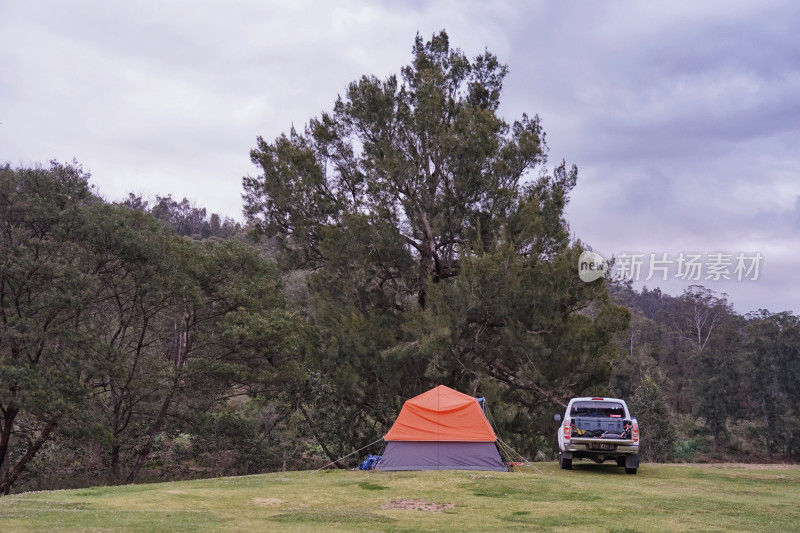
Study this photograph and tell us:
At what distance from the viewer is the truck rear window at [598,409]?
15461mm

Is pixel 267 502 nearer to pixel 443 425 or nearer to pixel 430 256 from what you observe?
pixel 443 425

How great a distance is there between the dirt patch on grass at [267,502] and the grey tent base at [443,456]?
4.96 m

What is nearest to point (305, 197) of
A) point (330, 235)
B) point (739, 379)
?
point (330, 235)

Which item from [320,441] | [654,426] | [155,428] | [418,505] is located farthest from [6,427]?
[654,426]

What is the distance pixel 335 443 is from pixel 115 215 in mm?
Answer: 10325

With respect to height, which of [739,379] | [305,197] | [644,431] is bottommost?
[644,431]

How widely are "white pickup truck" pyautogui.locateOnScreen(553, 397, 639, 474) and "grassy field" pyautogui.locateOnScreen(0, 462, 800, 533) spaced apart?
55 cm

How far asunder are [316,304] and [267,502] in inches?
539

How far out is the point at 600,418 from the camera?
1496 cm

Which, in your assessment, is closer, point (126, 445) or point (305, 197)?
point (126, 445)

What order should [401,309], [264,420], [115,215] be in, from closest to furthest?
[115,215] → [401,309] → [264,420]

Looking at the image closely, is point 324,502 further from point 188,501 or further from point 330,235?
point 330,235

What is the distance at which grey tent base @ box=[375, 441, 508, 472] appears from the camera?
49.8ft

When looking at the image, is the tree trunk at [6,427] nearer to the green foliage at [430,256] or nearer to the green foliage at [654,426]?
the green foliage at [430,256]
